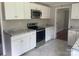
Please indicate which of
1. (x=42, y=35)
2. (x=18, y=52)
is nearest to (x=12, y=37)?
(x=18, y=52)

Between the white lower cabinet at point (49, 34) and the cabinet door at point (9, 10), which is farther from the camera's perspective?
the white lower cabinet at point (49, 34)


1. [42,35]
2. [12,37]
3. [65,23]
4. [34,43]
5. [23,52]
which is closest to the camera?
[12,37]

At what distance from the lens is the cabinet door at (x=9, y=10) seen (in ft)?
8.21

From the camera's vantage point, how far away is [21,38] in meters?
2.70

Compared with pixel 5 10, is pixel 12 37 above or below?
below

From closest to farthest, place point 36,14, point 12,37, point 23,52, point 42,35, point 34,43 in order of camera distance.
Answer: point 12,37 < point 23,52 < point 34,43 < point 36,14 < point 42,35

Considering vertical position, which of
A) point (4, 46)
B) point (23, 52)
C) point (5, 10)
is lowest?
point (23, 52)

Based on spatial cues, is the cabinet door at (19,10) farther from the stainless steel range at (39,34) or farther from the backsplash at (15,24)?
the stainless steel range at (39,34)

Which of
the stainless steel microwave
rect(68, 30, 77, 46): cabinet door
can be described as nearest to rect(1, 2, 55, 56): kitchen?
the stainless steel microwave

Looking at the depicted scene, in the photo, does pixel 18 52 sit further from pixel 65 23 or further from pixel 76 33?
pixel 65 23

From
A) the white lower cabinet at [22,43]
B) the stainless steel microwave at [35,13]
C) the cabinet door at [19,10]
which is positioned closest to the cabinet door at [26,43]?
the white lower cabinet at [22,43]

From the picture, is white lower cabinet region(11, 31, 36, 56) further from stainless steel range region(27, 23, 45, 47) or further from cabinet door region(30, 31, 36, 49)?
stainless steel range region(27, 23, 45, 47)

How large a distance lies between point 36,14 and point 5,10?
54.2 inches

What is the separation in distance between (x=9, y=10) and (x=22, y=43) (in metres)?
1.13
